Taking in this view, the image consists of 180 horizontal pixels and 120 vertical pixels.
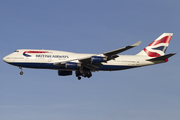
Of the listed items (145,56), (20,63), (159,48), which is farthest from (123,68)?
(20,63)

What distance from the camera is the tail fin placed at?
54688 mm

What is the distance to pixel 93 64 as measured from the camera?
158ft

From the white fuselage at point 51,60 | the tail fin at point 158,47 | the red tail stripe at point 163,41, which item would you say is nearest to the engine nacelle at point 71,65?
the white fuselage at point 51,60

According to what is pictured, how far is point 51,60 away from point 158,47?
2254 centimetres

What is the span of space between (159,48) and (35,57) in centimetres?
2536

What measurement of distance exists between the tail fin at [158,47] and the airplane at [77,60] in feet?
2.01

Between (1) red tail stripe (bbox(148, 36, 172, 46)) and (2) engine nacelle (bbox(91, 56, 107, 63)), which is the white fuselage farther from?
(1) red tail stripe (bbox(148, 36, 172, 46))

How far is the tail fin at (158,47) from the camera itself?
179ft

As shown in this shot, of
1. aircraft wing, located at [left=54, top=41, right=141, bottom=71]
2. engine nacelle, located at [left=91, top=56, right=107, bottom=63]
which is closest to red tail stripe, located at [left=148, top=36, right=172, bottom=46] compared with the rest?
aircraft wing, located at [left=54, top=41, right=141, bottom=71]

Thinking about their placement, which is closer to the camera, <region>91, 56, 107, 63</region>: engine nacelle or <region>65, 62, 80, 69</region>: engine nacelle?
<region>91, 56, 107, 63</region>: engine nacelle

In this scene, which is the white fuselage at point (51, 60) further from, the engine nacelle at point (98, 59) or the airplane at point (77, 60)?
the engine nacelle at point (98, 59)

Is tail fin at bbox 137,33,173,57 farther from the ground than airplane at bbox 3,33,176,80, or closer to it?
farther from the ground

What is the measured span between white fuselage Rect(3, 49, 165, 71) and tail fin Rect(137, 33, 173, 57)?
10.9 feet

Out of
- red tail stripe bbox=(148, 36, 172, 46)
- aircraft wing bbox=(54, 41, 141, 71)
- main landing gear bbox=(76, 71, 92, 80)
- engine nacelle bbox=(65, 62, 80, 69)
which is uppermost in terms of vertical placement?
red tail stripe bbox=(148, 36, 172, 46)
